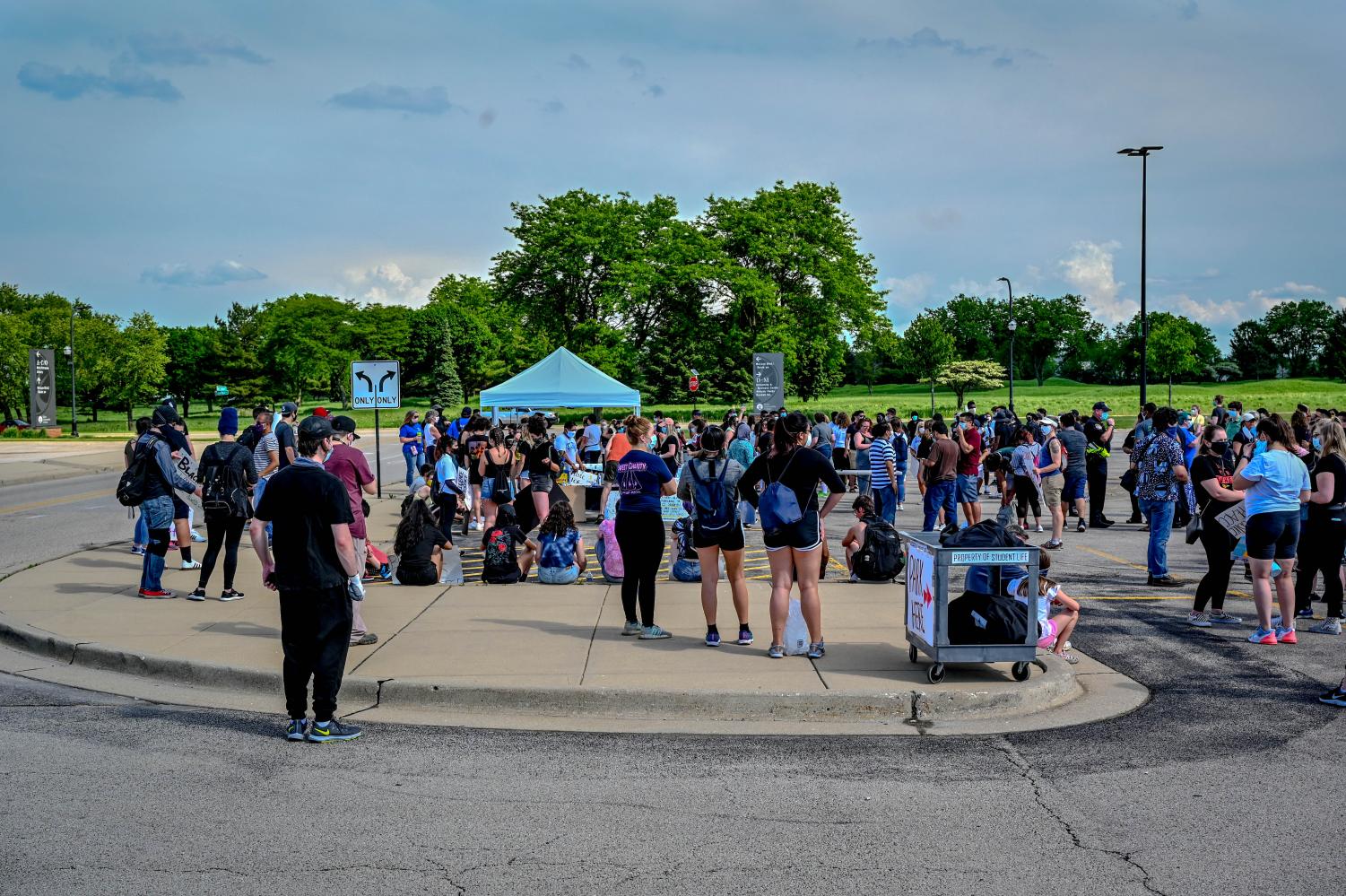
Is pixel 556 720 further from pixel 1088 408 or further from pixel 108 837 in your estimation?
pixel 1088 408

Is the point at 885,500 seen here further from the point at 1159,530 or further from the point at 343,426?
the point at 343,426

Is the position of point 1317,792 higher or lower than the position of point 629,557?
lower

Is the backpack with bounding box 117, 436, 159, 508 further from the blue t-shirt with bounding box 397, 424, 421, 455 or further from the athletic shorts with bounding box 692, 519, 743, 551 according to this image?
the blue t-shirt with bounding box 397, 424, 421, 455

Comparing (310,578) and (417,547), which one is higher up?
(310,578)

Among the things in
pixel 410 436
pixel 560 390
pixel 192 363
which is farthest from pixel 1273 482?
pixel 192 363

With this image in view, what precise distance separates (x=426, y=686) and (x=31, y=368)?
59.6 metres

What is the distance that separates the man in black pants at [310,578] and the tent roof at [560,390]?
19.0m

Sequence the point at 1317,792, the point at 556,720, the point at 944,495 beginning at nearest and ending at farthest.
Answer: the point at 1317,792, the point at 556,720, the point at 944,495

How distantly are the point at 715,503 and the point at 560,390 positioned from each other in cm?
1809

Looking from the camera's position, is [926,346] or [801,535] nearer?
[801,535]

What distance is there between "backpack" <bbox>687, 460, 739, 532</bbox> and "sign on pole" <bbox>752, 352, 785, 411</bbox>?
62.9 ft

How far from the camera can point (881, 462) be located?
53.5 ft

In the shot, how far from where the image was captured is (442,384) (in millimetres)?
100875

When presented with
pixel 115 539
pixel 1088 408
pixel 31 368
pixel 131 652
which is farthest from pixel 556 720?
pixel 1088 408
